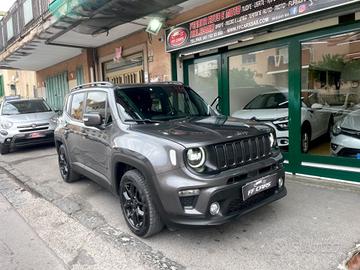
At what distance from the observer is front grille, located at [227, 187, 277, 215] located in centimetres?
305

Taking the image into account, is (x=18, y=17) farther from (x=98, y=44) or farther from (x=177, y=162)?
(x=177, y=162)

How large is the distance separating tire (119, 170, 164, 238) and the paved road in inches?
6.2

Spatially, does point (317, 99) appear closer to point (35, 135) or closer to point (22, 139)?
point (35, 135)

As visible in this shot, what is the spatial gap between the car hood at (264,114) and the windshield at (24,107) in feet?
21.9

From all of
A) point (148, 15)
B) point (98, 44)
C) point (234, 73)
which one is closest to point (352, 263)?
point (234, 73)

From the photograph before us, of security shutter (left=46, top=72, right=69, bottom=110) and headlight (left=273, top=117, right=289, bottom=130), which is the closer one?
headlight (left=273, top=117, right=289, bottom=130)

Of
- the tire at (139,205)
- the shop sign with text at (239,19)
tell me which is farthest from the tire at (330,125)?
the tire at (139,205)

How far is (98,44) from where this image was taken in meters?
10.5

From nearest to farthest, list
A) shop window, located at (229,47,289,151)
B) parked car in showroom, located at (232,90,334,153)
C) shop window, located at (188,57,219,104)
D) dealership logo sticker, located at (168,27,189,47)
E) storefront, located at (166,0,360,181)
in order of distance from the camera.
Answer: storefront, located at (166,0,360,181) → parked car in showroom, located at (232,90,334,153) → shop window, located at (229,47,289,151) → dealership logo sticker, located at (168,27,189,47) → shop window, located at (188,57,219,104)

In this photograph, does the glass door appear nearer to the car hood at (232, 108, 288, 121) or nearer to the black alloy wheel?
the car hood at (232, 108, 288, 121)

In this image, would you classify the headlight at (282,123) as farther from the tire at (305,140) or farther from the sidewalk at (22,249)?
the sidewalk at (22,249)

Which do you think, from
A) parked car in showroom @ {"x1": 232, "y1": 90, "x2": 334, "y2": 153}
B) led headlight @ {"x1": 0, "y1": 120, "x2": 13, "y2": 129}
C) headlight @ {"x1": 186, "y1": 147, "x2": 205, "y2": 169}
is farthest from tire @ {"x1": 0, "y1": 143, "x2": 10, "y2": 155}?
headlight @ {"x1": 186, "y1": 147, "x2": 205, "y2": 169}

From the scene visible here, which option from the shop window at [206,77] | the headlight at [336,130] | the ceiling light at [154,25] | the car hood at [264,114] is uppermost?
the ceiling light at [154,25]

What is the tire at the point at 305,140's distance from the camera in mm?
5532
